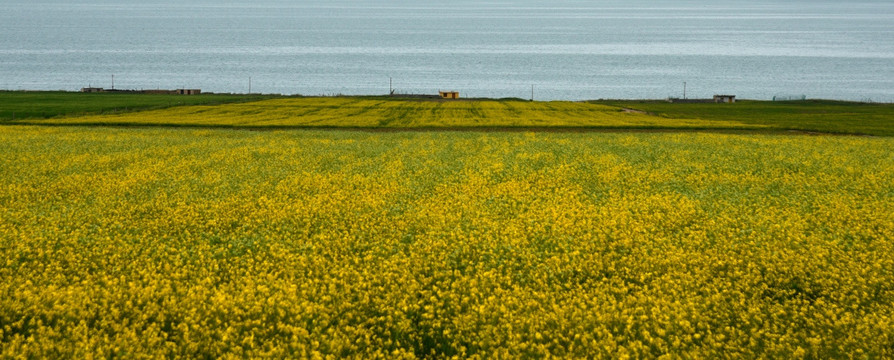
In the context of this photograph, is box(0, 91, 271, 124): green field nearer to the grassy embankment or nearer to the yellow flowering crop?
the grassy embankment

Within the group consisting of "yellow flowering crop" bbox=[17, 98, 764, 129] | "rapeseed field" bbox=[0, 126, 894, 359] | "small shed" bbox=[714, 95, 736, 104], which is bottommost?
"rapeseed field" bbox=[0, 126, 894, 359]

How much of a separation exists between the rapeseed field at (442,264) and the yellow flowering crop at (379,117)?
3533cm

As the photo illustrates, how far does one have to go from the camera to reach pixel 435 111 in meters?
82.8

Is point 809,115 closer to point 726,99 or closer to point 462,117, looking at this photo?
point 726,99

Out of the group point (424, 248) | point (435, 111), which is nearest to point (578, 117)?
point (435, 111)

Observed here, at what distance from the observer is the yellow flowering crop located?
63250 millimetres

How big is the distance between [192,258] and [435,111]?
2737 inches

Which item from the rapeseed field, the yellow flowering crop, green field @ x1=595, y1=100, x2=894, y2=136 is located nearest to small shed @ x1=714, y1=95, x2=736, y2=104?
green field @ x1=595, y1=100, x2=894, y2=136

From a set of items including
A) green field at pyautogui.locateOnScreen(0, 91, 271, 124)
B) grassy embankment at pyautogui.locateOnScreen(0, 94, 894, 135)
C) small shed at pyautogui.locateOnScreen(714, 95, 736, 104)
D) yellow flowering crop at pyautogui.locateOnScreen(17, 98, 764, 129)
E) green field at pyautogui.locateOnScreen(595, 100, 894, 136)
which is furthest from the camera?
Answer: small shed at pyautogui.locateOnScreen(714, 95, 736, 104)

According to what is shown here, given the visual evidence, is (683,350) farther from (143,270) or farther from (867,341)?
(143,270)

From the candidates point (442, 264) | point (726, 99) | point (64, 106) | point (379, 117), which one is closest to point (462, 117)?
point (379, 117)

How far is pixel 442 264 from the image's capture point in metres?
A: 13.9

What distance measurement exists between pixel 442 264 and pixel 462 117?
5967 cm

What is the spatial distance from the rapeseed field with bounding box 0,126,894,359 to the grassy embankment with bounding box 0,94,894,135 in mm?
35308
